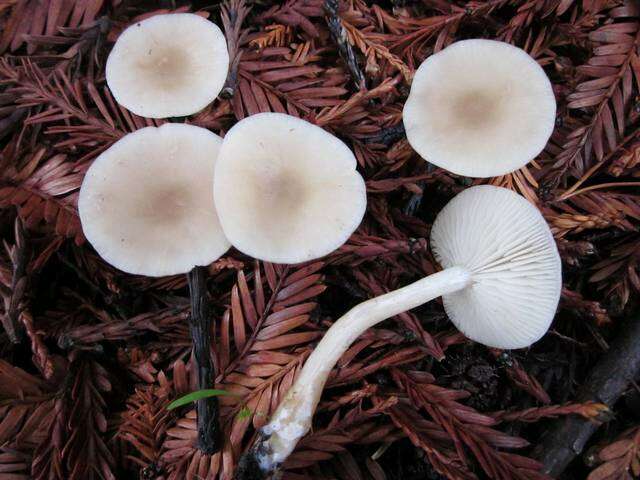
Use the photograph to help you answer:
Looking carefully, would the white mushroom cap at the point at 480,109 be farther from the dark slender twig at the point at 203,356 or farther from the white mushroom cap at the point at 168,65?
the dark slender twig at the point at 203,356

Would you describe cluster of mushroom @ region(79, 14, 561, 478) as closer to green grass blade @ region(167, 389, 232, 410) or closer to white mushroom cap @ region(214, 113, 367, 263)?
white mushroom cap @ region(214, 113, 367, 263)

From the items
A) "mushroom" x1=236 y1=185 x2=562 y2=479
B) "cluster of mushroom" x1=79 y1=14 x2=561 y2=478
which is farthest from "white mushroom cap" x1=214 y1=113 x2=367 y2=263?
"mushroom" x1=236 y1=185 x2=562 y2=479

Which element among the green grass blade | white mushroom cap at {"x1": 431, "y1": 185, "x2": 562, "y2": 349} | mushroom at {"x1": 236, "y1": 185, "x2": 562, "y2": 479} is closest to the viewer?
the green grass blade

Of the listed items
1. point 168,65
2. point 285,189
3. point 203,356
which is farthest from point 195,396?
point 168,65

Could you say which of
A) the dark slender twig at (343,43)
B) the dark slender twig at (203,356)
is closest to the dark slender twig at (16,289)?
the dark slender twig at (203,356)

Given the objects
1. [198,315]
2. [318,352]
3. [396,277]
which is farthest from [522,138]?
[198,315]

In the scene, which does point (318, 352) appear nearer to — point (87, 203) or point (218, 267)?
point (218, 267)

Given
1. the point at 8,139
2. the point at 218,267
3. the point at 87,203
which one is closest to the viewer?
the point at 87,203
